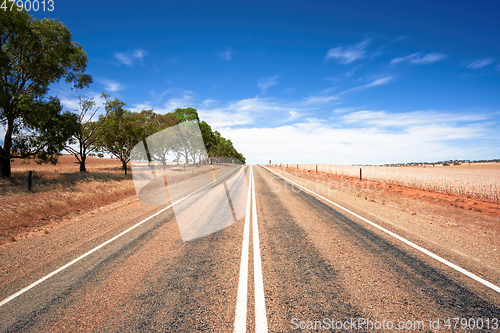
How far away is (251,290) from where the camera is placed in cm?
320

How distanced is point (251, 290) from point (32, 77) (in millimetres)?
23383

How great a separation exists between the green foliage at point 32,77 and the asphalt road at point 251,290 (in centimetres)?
1592

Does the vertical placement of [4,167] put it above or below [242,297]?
above

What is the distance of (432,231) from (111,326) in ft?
27.0

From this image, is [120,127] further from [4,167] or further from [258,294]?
[258,294]

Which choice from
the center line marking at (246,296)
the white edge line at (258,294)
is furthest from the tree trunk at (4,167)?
the white edge line at (258,294)

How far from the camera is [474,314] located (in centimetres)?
265

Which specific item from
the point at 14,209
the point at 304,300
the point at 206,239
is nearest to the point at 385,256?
the point at 304,300

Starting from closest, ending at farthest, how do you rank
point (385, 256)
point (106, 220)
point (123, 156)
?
point (385, 256)
point (106, 220)
point (123, 156)

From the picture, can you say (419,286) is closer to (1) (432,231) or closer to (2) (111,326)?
(1) (432,231)

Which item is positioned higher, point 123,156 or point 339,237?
point 123,156

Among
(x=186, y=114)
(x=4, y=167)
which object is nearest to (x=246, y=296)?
(x=4, y=167)

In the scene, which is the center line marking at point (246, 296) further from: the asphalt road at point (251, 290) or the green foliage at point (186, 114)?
the green foliage at point (186, 114)

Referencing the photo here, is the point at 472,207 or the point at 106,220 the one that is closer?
the point at 106,220
